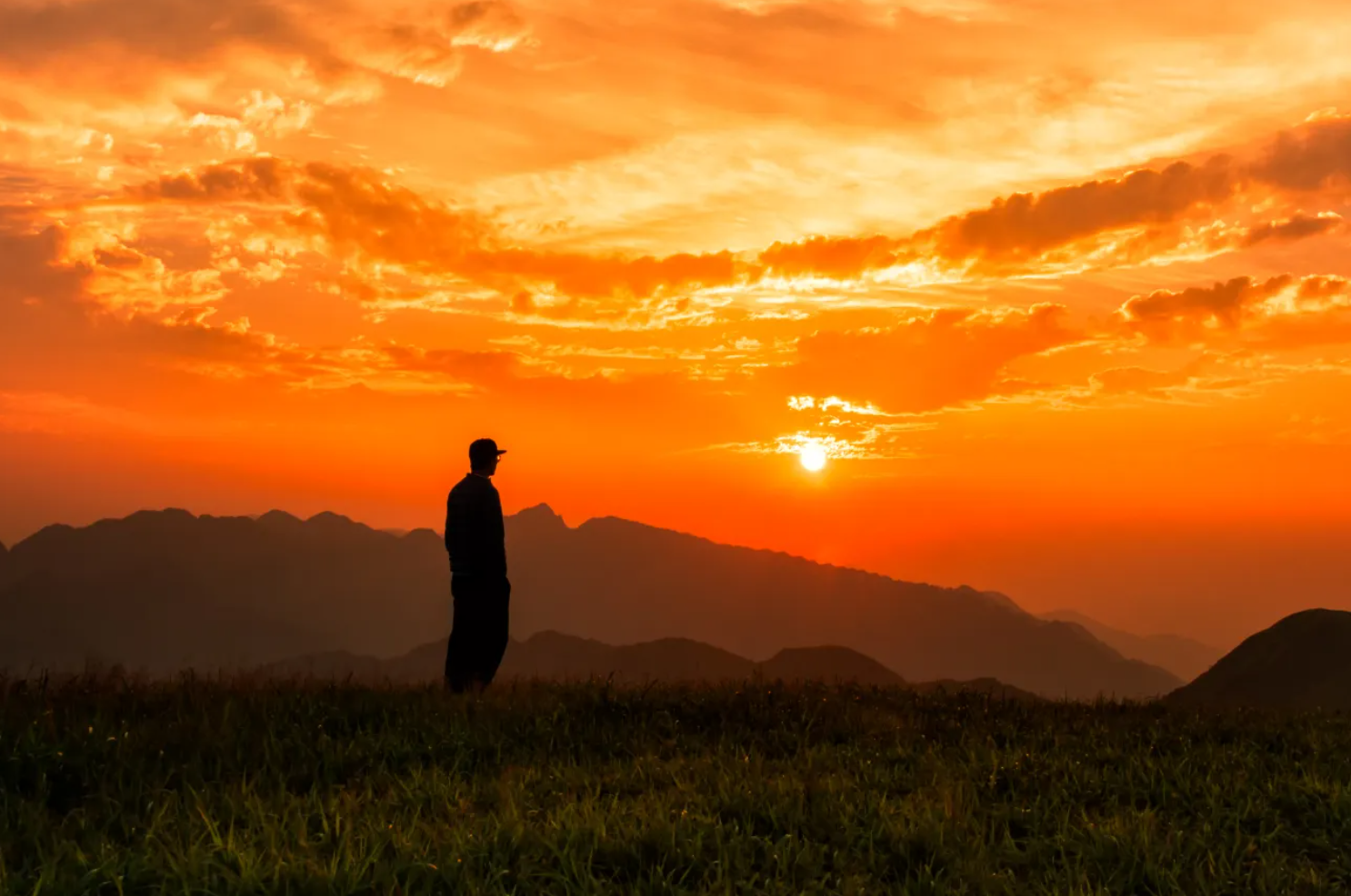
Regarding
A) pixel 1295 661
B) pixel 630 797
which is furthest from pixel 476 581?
pixel 1295 661

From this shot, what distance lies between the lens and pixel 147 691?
33.1ft

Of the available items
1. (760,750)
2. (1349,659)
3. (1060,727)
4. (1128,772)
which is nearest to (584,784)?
(760,750)

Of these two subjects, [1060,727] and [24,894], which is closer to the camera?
[24,894]

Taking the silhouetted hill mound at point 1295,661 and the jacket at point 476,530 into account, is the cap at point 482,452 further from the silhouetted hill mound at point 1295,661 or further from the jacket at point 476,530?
the silhouetted hill mound at point 1295,661

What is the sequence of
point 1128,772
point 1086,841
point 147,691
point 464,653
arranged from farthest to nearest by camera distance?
1. point 464,653
2. point 147,691
3. point 1128,772
4. point 1086,841

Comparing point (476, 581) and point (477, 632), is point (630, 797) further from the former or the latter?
point (476, 581)

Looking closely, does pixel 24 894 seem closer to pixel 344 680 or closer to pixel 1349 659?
pixel 344 680

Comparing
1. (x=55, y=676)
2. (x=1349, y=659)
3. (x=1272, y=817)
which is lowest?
(x=1349, y=659)

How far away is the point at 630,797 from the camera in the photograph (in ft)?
23.9

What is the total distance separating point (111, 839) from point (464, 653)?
6.47 meters

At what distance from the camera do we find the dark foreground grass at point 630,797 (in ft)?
18.8

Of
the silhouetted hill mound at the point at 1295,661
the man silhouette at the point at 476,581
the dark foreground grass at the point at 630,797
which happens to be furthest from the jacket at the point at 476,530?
the silhouetted hill mound at the point at 1295,661

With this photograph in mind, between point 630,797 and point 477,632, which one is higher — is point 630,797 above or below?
below

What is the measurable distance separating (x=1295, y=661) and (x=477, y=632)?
3178 inches
